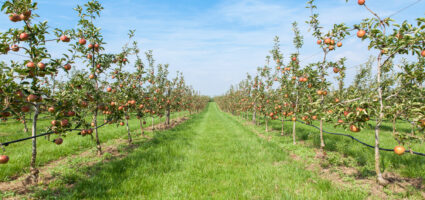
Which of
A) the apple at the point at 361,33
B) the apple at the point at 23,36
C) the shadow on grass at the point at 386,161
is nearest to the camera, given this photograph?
the apple at the point at 23,36

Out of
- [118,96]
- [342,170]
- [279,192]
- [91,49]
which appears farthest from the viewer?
[118,96]

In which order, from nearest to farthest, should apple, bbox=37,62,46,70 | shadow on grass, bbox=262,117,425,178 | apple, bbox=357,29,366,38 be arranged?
1. apple, bbox=37,62,46,70
2. apple, bbox=357,29,366,38
3. shadow on grass, bbox=262,117,425,178

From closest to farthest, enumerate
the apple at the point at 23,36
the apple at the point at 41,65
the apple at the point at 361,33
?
the apple at the point at 41,65
the apple at the point at 23,36
the apple at the point at 361,33

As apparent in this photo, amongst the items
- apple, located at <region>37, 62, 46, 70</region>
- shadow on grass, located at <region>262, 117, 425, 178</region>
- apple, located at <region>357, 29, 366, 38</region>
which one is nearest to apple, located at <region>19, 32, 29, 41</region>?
apple, located at <region>37, 62, 46, 70</region>

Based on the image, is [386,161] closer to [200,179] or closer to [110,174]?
[200,179]

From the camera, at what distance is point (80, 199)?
378 centimetres

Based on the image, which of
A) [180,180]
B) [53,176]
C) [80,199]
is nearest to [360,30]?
[180,180]

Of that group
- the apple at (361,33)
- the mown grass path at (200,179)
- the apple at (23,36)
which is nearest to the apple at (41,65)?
the apple at (23,36)

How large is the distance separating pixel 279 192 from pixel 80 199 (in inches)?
164

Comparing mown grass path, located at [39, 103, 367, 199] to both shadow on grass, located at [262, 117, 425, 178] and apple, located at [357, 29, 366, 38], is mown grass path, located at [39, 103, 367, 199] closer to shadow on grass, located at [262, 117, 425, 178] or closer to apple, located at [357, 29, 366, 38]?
shadow on grass, located at [262, 117, 425, 178]

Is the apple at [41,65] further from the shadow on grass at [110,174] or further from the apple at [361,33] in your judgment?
the apple at [361,33]

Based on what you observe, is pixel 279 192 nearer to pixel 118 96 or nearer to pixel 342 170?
pixel 342 170

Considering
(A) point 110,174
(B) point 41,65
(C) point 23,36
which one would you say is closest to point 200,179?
(A) point 110,174

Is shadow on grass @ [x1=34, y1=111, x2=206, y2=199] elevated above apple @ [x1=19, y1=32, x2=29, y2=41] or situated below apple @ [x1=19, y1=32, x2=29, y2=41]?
below
